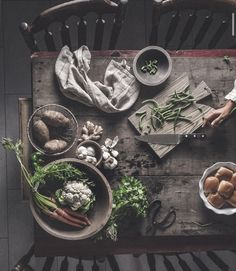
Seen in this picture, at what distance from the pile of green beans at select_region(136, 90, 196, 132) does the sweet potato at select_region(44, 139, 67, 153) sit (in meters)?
0.30

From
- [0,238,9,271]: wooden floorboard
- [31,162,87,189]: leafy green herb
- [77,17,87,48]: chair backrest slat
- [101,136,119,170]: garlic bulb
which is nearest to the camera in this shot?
[31,162,87,189]: leafy green herb

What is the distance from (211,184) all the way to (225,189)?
5 cm

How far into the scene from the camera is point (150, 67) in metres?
1.98

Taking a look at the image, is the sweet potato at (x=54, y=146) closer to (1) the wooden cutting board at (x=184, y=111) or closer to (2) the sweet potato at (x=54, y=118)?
(2) the sweet potato at (x=54, y=118)

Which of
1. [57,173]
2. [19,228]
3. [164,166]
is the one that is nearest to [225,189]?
[164,166]

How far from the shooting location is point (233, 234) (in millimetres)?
1987

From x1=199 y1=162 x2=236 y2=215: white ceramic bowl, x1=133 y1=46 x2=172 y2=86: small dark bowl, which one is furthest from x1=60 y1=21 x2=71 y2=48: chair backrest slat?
x1=199 y1=162 x2=236 y2=215: white ceramic bowl

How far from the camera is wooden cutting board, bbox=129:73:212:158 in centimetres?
198

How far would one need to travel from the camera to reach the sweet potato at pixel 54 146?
6.18 feet

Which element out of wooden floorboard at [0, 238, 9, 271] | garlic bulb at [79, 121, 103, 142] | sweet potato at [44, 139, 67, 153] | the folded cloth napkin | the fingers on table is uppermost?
the folded cloth napkin

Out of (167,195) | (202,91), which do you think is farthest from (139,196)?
(202,91)

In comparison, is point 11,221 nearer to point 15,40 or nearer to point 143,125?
point 15,40

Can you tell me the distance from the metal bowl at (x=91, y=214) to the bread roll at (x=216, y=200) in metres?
0.38

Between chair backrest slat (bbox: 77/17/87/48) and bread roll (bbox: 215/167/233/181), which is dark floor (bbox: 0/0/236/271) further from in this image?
bread roll (bbox: 215/167/233/181)
